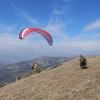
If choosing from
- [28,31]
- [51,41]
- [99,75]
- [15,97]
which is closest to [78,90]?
[99,75]

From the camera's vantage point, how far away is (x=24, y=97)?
20.8 meters

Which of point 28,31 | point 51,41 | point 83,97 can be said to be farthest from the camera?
point 51,41

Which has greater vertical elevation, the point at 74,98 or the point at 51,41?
the point at 51,41

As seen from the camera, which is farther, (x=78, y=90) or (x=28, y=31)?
(x=28, y=31)

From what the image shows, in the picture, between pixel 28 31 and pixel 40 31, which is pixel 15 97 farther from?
pixel 40 31

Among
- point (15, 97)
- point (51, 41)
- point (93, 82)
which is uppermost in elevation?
point (51, 41)

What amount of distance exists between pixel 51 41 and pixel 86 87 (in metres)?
17.3

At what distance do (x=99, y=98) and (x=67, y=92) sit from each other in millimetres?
4227

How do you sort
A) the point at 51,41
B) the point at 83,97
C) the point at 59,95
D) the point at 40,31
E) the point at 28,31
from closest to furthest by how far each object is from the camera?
the point at 83,97 → the point at 59,95 → the point at 28,31 → the point at 40,31 → the point at 51,41

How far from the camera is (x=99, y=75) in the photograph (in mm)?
22125

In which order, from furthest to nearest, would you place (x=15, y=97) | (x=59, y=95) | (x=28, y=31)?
(x=28, y=31) → (x=15, y=97) → (x=59, y=95)

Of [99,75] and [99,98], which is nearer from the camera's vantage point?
[99,98]

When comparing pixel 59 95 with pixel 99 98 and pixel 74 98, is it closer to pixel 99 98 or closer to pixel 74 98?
pixel 74 98

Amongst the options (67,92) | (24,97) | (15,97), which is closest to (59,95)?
(67,92)
